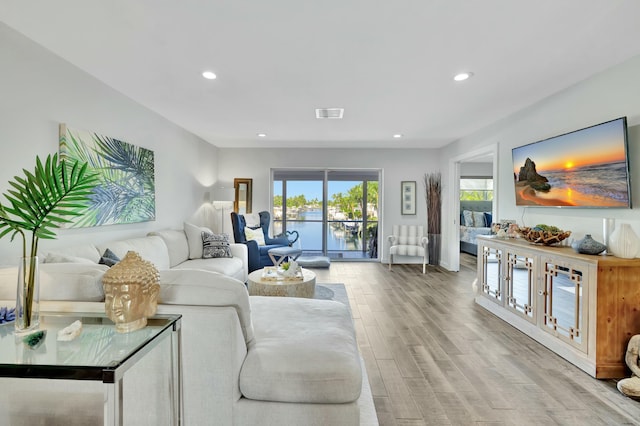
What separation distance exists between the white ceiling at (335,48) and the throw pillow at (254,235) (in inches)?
87.7

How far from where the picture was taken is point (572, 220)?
2.97 metres

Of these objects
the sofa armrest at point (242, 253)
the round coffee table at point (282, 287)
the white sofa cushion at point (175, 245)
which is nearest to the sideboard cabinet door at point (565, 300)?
the round coffee table at point (282, 287)

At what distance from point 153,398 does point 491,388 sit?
2.08m

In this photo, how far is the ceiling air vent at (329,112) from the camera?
3.73m

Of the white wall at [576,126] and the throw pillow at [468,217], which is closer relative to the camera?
the white wall at [576,126]

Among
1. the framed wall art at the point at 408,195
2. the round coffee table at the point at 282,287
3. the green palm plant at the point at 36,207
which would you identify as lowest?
the round coffee table at the point at 282,287

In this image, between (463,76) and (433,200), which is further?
(433,200)

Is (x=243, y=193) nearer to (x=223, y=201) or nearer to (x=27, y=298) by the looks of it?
(x=223, y=201)

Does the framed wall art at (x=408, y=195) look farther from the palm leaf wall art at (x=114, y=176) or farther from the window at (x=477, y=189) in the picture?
the palm leaf wall art at (x=114, y=176)

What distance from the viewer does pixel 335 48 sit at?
Result: 2301mm

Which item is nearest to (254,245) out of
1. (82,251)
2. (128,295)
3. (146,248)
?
(146,248)

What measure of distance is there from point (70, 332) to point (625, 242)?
11.3 feet

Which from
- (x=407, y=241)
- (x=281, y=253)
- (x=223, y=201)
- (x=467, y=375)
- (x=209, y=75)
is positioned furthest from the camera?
(x=407, y=241)

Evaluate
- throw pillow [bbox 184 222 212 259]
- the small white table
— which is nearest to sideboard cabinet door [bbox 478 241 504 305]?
the small white table
